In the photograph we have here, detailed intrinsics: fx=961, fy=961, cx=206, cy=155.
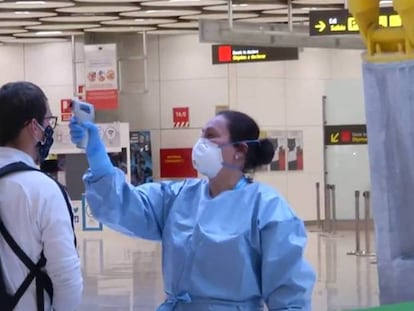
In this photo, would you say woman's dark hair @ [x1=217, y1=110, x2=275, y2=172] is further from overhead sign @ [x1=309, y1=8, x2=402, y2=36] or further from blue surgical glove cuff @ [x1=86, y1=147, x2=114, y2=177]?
overhead sign @ [x1=309, y1=8, x2=402, y2=36]

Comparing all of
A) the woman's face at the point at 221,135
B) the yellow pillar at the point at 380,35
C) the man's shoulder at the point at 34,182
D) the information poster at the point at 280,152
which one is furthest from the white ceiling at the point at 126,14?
the yellow pillar at the point at 380,35

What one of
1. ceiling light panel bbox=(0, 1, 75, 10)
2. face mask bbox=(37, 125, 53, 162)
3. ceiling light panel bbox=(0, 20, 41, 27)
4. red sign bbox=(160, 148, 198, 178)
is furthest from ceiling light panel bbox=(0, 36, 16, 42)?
face mask bbox=(37, 125, 53, 162)

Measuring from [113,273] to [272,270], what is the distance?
9.31 m

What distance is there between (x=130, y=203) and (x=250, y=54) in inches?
542

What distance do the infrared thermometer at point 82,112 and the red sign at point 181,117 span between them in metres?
16.8

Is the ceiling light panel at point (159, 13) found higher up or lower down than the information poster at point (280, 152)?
higher up

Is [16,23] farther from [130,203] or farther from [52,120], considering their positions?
[52,120]

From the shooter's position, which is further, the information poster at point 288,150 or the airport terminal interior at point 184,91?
the information poster at point 288,150

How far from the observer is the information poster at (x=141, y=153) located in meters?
20.6

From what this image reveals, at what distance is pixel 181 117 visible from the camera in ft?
67.8

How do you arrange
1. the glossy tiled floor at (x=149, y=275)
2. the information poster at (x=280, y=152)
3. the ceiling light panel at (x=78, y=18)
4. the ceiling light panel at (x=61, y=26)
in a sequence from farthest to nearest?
1. the information poster at (x=280, y=152)
2. the ceiling light panel at (x=61, y=26)
3. the ceiling light panel at (x=78, y=18)
4. the glossy tiled floor at (x=149, y=275)

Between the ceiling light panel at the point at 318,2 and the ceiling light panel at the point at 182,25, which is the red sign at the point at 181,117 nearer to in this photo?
the ceiling light panel at the point at 182,25

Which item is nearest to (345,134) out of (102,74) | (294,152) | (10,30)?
(294,152)

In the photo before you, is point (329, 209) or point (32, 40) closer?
point (329, 209)
